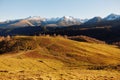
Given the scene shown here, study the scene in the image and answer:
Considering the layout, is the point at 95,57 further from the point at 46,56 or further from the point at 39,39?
the point at 39,39

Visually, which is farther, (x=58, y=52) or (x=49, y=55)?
(x=58, y=52)

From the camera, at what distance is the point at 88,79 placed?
30.1 metres

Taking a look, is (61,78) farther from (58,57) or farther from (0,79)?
(58,57)

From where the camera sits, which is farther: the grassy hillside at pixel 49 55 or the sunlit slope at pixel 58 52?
the sunlit slope at pixel 58 52

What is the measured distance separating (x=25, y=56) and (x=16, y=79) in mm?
61276

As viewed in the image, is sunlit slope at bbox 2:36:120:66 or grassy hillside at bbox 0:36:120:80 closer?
grassy hillside at bbox 0:36:120:80

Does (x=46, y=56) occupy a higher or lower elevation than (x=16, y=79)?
lower

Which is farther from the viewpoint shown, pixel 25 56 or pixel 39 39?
pixel 39 39

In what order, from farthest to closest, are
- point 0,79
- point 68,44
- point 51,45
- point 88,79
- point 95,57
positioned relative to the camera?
1. point 68,44
2. point 51,45
3. point 95,57
4. point 88,79
5. point 0,79

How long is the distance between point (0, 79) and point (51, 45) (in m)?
84.4

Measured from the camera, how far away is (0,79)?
28.1m

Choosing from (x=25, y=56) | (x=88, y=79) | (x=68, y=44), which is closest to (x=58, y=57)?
(x=25, y=56)

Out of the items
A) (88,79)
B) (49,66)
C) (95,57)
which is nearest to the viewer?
(88,79)

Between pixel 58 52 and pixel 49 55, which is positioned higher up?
pixel 58 52
